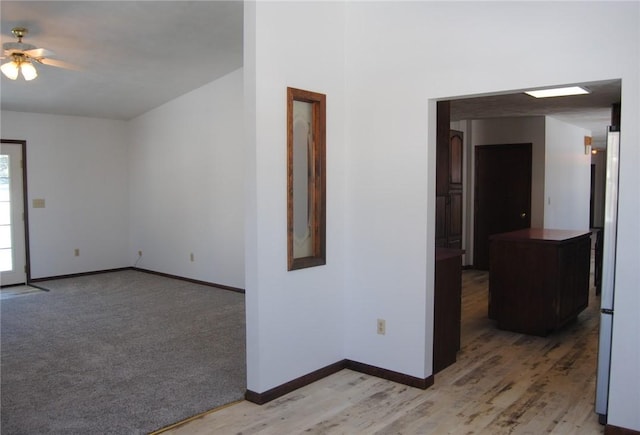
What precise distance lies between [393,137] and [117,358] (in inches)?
109

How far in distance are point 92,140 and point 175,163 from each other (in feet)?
4.97

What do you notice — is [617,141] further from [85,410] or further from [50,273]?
[50,273]

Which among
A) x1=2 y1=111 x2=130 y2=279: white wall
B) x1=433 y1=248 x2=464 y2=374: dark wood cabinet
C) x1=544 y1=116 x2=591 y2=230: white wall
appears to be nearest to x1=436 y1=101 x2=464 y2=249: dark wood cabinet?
x1=544 y1=116 x2=591 y2=230: white wall

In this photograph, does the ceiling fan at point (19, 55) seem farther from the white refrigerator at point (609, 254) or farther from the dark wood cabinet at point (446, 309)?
the white refrigerator at point (609, 254)

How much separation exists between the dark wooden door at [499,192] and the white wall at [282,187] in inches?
192

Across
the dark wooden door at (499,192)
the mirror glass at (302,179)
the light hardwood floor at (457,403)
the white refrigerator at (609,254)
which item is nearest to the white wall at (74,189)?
the mirror glass at (302,179)

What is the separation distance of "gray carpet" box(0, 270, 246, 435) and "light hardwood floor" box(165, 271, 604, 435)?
1.32 feet

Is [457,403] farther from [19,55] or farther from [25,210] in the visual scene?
[25,210]

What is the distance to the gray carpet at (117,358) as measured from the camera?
125 inches

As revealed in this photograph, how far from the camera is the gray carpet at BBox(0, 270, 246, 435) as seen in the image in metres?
3.17

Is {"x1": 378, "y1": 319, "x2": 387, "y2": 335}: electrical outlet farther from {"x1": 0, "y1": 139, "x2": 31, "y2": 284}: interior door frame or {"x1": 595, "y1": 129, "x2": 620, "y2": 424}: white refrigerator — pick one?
{"x1": 0, "y1": 139, "x2": 31, "y2": 284}: interior door frame

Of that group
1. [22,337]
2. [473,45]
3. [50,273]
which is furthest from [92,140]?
[473,45]

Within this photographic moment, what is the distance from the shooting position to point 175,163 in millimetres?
7441

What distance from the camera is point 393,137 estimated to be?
11.9ft
